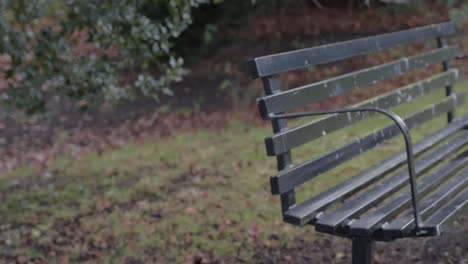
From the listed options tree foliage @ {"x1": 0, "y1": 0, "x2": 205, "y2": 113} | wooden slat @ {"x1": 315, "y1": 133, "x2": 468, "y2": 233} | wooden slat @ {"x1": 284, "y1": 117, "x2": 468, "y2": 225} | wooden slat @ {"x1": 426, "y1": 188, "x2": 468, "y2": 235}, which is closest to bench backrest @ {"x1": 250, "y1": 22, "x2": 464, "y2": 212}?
wooden slat @ {"x1": 284, "y1": 117, "x2": 468, "y2": 225}

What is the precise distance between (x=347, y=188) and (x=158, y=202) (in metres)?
2.35

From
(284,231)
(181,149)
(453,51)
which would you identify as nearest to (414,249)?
(284,231)

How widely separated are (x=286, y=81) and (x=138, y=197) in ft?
18.1

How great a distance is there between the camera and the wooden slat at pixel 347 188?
9.74 ft

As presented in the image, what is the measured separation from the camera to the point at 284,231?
179 inches

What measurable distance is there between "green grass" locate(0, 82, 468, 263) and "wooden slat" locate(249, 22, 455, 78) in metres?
1.31

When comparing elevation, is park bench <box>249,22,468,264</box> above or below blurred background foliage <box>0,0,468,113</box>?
below

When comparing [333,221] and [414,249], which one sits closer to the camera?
[333,221]

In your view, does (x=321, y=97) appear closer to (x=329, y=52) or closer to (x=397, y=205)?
(x=329, y=52)

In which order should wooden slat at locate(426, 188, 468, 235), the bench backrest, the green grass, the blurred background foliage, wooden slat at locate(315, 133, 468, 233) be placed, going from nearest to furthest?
1. wooden slat at locate(426, 188, 468, 235)
2. wooden slat at locate(315, 133, 468, 233)
3. the bench backrest
4. the green grass
5. the blurred background foliage

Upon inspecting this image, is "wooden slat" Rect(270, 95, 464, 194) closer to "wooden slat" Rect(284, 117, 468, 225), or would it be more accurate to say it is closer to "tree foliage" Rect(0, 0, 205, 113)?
"wooden slat" Rect(284, 117, 468, 225)

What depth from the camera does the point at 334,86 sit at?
3.56 meters

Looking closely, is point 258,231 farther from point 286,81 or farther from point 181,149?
point 286,81

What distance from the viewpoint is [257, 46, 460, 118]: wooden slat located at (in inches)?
122
